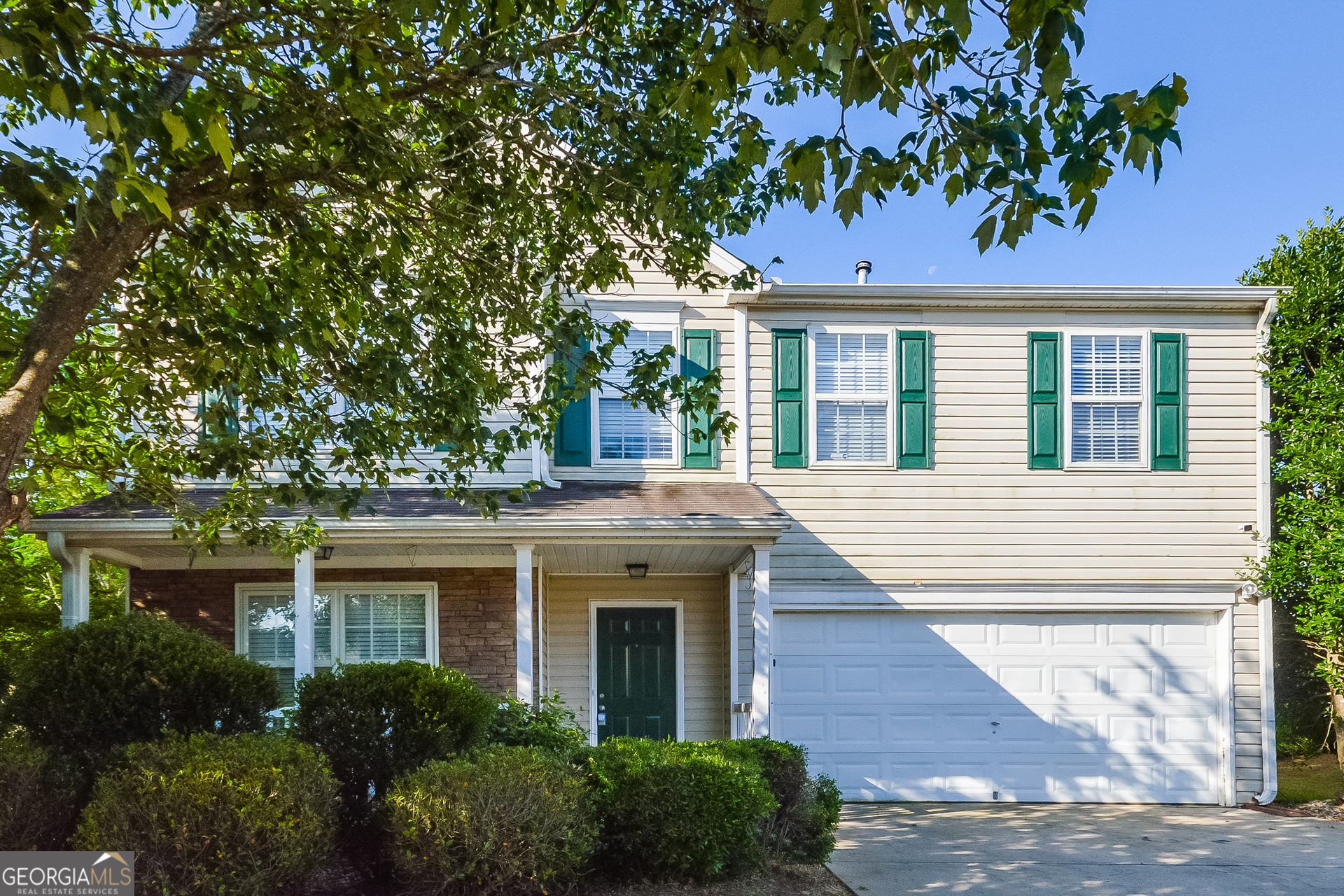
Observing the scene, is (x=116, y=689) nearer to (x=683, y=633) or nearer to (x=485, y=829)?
(x=485, y=829)

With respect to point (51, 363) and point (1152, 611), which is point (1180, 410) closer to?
point (1152, 611)

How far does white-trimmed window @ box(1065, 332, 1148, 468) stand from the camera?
32.9ft

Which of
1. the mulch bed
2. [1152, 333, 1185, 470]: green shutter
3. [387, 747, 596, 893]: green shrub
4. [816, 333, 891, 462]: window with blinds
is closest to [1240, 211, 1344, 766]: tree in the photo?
[1152, 333, 1185, 470]: green shutter

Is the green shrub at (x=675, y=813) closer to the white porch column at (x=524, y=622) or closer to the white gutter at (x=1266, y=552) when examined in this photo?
the white porch column at (x=524, y=622)

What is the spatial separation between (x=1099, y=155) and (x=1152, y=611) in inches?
331

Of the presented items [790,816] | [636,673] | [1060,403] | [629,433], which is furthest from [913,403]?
[790,816]

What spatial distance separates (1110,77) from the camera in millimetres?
3250

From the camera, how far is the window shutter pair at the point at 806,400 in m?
9.95

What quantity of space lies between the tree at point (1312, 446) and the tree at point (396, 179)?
7.01m

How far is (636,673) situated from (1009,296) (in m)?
5.82

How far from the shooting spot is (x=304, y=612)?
841 cm

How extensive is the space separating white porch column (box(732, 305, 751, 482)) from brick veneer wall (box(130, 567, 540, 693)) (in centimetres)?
276

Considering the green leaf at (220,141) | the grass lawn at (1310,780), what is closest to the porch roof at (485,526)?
the green leaf at (220,141)

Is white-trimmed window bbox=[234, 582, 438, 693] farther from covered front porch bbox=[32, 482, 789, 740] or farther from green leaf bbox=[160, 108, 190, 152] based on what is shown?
green leaf bbox=[160, 108, 190, 152]
